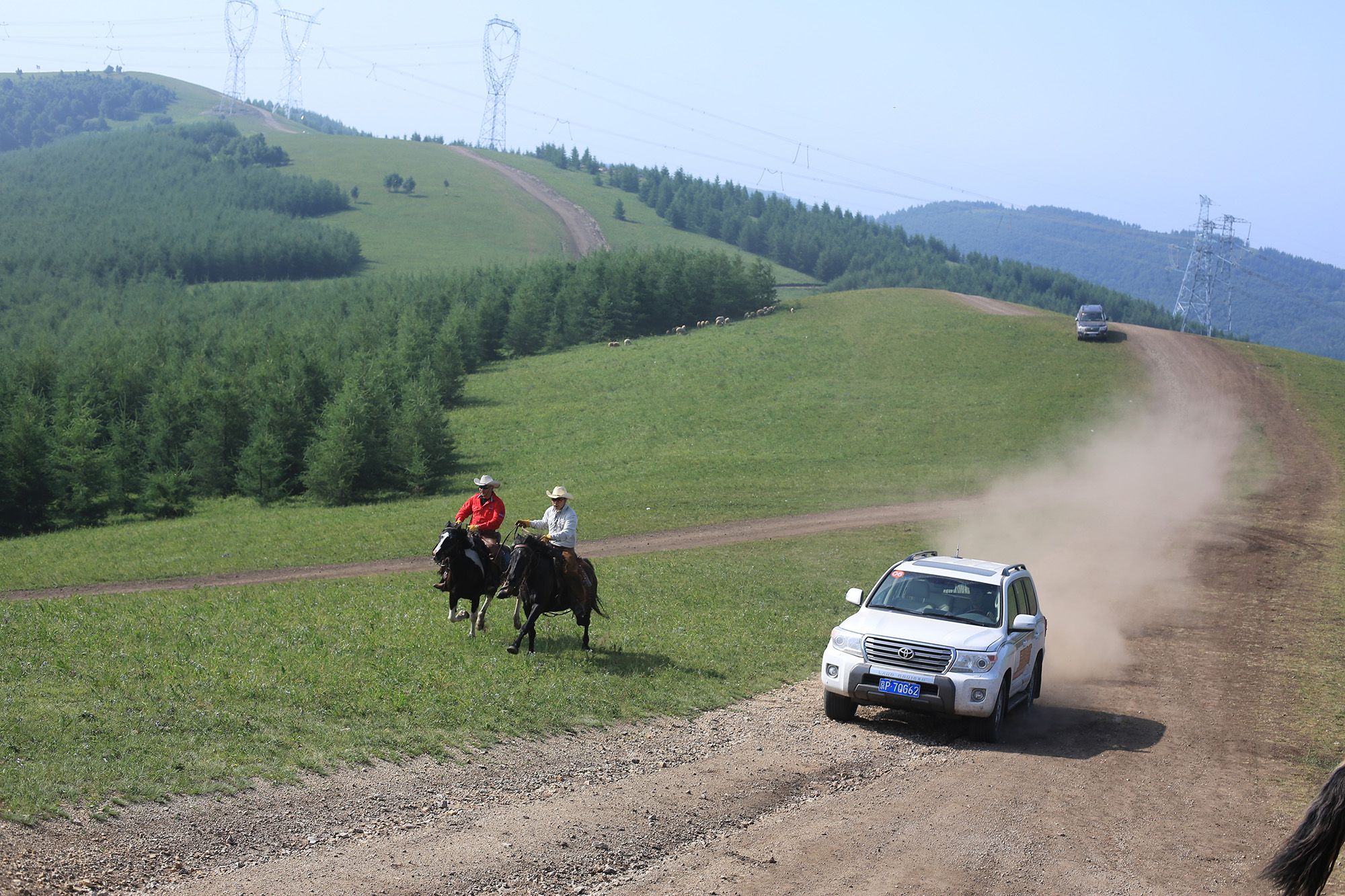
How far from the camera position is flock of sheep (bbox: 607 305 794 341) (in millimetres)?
90844

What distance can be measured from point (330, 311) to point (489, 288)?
17806mm

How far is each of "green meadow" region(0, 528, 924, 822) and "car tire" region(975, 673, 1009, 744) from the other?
12.2ft

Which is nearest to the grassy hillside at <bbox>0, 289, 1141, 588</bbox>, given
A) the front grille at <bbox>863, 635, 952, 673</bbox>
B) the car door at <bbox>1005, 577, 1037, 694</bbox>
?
the car door at <bbox>1005, 577, 1037, 694</bbox>

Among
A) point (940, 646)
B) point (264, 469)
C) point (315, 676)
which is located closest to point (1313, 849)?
point (940, 646)

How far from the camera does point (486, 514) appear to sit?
766 inches

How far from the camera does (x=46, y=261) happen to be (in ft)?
481

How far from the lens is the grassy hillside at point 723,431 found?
39.6m

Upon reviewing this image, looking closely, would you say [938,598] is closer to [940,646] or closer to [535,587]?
[940,646]

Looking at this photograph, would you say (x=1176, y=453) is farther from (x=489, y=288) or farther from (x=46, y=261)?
(x=46, y=261)

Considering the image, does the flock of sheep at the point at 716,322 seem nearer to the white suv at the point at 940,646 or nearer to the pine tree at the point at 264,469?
the pine tree at the point at 264,469

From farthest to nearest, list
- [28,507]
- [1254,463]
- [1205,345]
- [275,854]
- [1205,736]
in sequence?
1. [1205,345]
2. [28,507]
3. [1254,463]
4. [1205,736]
5. [275,854]

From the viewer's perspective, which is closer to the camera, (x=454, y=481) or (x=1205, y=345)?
(x=454, y=481)

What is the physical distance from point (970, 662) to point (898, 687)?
3.50 ft

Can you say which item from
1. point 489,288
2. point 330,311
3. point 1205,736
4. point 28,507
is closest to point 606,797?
point 1205,736
